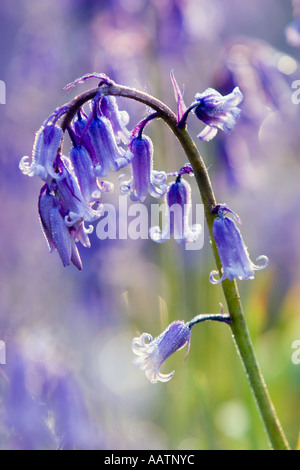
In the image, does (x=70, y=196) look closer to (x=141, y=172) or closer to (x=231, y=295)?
(x=141, y=172)

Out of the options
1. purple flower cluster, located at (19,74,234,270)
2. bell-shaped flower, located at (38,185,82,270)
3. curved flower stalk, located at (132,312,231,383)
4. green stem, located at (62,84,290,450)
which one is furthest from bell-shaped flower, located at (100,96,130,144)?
curved flower stalk, located at (132,312,231,383)

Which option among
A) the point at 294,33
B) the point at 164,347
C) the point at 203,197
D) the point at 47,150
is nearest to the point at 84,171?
the point at 47,150

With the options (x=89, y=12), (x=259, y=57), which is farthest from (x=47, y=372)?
(x=89, y=12)

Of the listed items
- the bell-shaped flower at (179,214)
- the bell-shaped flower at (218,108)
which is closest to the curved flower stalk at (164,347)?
the bell-shaped flower at (179,214)

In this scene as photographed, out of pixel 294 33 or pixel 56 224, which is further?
pixel 294 33

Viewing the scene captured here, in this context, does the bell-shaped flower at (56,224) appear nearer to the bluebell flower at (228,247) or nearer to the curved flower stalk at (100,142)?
the curved flower stalk at (100,142)

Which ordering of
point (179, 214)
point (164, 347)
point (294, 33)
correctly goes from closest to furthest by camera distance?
1. point (164, 347)
2. point (179, 214)
3. point (294, 33)

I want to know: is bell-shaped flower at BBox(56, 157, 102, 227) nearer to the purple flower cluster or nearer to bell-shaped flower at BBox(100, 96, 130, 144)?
the purple flower cluster
